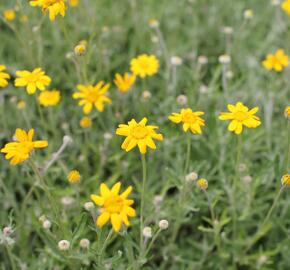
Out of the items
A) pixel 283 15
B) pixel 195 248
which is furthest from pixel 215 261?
pixel 283 15

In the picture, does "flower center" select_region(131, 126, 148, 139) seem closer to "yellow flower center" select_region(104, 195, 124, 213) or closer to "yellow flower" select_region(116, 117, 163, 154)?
"yellow flower" select_region(116, 117, 163, 154)

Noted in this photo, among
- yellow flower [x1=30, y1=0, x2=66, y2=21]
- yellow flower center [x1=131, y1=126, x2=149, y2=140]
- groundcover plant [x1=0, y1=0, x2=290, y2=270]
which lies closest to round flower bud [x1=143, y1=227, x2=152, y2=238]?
groundcover plant [x1=0, y1=0, x2=290, y2=270]

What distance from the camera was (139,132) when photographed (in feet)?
5.98

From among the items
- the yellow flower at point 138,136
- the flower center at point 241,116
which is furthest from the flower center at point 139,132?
the flower center at point 241,116

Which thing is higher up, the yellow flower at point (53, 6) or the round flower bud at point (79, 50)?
the yellow flower at point (53, 6)

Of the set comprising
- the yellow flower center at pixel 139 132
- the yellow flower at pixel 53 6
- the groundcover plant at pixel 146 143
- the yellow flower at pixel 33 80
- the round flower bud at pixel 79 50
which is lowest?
the groundcover plant at pixel 146 143

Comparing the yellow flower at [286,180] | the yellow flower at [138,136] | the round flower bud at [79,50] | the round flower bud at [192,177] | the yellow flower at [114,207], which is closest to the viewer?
the yellow flower at [114,207]

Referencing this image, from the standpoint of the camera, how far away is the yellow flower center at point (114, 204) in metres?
1.64

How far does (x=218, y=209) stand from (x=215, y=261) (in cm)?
28

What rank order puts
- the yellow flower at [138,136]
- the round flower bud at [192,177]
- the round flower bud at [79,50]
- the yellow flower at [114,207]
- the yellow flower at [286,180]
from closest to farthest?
1. the yellow flower at [114,207]
2. the yellow flower at [138,136]
3. the yellow flower at [286,180]
4. the round flower bud at [192,177]
5. the round flower bud at [79,50]

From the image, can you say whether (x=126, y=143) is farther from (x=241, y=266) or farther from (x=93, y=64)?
(x=93, y=64)

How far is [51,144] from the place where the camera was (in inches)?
109

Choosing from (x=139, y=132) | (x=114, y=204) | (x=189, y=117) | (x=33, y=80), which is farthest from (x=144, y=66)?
(x=114, y=204)

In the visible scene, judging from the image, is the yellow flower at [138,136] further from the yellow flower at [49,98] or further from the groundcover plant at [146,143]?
the yellow flower at [49,98]
